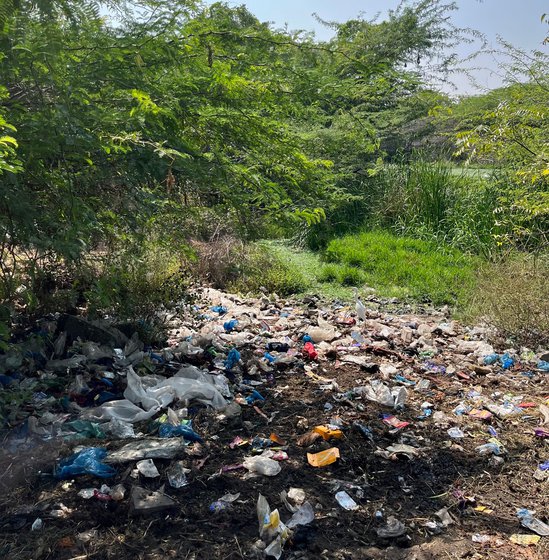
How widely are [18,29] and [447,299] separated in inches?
206

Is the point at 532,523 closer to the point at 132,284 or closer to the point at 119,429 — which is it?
the point at 119,429

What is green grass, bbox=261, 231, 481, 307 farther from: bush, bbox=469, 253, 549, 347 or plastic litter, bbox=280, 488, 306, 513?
plastic litter, bbox=280, 488, 306, 513

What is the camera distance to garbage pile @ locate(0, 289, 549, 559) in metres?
2.50

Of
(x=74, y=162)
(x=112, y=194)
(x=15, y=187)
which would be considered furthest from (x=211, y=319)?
(x=15, y=187)

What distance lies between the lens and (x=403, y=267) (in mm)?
7535

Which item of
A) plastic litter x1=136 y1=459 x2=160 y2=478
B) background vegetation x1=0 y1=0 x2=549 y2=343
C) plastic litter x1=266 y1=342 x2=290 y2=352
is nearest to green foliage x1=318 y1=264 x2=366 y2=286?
background vegetation x1=0 y1=0 x2=549 y2=343

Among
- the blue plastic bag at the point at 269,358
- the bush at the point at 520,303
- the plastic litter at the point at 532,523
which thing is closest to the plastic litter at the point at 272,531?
the plastic litter at the point at 532,523

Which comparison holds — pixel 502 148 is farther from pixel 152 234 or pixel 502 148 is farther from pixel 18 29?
pixel 18 29

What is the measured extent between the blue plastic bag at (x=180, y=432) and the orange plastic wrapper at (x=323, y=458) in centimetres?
59

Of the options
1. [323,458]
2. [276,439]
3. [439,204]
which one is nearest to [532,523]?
[323,458]

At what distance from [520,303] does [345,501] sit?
2978 millimetres

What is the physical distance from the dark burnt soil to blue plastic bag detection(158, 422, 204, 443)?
71 millimetres

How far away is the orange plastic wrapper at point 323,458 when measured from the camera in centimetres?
301

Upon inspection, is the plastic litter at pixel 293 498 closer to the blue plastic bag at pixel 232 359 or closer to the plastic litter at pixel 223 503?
the plastic litter at pixel 223 503
